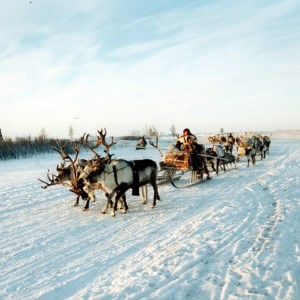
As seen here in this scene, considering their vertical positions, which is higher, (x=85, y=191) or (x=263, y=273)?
(x=85, y=191)

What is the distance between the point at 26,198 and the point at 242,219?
7140 millimetres

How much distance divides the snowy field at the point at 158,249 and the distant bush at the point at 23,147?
19021 millimetres

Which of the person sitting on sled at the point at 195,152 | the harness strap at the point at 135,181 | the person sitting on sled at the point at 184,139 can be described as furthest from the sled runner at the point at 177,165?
the harness strap at the point at 135,181

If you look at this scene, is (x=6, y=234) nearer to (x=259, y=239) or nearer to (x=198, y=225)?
→ (x=198, y=225)

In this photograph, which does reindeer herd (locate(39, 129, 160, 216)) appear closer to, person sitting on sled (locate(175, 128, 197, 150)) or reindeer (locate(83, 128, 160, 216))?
reindeer (locate(83, 128, 160, 216))

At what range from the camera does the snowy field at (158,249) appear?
4.32m

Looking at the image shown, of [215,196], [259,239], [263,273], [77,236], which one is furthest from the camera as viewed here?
[215,196]

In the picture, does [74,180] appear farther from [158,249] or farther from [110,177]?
[158,249]

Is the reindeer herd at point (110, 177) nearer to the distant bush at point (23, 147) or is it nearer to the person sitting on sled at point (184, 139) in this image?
the person sitting on sled at point (184, 139)

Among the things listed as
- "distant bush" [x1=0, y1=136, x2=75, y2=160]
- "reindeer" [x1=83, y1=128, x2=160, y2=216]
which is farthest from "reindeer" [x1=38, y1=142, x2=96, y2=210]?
"distant bush" [x1=0, y1=136, x2=75, y2=160]

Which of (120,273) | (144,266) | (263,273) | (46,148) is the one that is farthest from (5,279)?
(46,148)

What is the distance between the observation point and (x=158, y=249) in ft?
18.6

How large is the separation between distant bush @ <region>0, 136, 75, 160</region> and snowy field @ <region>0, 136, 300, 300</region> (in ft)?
62.4

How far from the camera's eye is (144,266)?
4992mm
